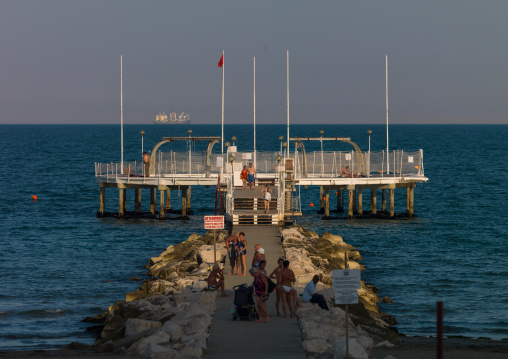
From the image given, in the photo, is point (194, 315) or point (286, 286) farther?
point (286, 286)

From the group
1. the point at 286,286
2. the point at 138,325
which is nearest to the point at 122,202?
the point at 138,325

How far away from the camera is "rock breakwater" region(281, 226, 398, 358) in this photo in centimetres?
1980

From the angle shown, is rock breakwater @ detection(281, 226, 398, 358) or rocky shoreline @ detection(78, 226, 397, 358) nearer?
rock breakwater @ detection(281, 226, 398, 358)

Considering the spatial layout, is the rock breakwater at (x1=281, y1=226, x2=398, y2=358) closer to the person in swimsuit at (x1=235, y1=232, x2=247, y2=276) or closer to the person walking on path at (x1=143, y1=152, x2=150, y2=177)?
the person in swimsuit at (x1=235, y1=232, x2=247, y2=276)

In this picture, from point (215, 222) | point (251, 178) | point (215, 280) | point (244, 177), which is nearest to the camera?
point (215, 280)

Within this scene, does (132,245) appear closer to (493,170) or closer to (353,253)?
(353,253)

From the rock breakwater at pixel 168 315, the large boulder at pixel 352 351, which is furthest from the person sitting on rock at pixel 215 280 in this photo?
the large boulder at pixel 352 351

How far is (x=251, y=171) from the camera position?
47062mm

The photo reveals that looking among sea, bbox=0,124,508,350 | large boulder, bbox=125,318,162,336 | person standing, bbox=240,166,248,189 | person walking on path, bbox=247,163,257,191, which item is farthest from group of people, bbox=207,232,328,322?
person standing, bbox=240,166,248,189

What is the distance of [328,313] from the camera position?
2292 centimetres

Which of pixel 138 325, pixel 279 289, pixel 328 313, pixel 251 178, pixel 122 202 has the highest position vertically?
pixel 251 178

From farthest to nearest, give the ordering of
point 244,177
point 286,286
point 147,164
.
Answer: point 147,164, point 244,177, point 286,286

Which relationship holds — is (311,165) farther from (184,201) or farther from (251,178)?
(184,201)

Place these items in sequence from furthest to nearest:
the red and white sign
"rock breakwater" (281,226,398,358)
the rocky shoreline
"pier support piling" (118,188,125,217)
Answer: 1. "pier support piling" (118,188,125,217)
2. the red and white sign
3. the rocky shoreline
4. "rock breakwater" (281,226,398,358)
